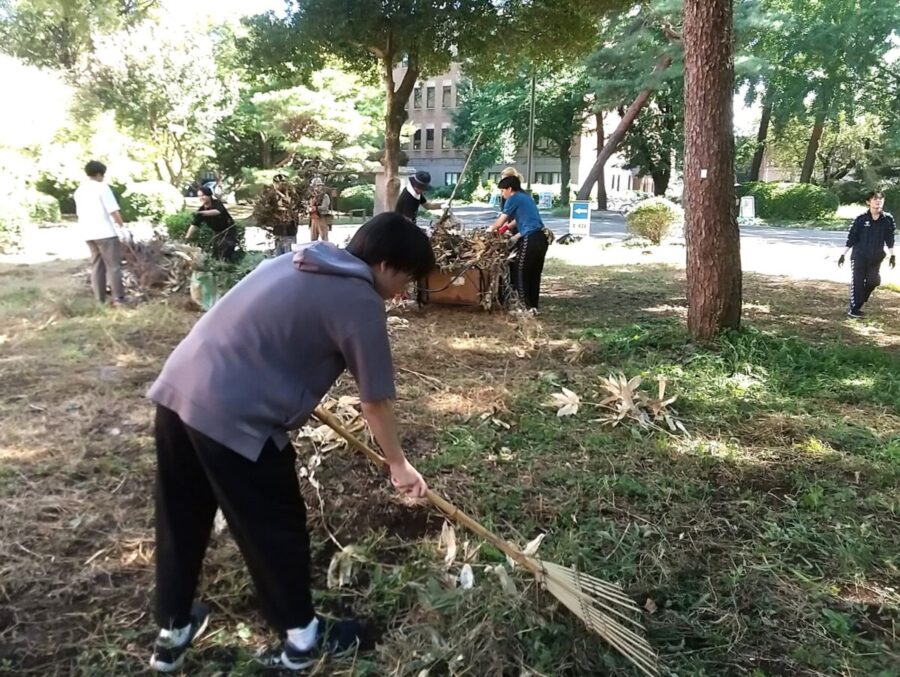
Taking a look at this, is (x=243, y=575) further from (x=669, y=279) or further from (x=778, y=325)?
(x=669, y=279)

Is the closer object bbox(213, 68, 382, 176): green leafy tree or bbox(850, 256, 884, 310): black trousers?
bbox(850, 256, 884, 310): black trousers

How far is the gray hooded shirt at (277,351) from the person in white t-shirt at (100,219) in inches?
246

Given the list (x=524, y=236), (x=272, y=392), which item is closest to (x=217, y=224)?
(x=524, y=236)

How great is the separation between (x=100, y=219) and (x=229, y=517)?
6.41 m

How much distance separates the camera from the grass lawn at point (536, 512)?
2.33 meters

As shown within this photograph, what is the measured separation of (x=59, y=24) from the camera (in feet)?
40.8

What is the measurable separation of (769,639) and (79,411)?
165 inches

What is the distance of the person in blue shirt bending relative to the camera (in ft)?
24.4

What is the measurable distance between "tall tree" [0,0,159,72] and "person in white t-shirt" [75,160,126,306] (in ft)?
6.66

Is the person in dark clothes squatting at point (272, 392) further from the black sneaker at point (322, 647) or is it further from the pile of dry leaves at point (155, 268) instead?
the pile of dry leaves at point (155, 268)

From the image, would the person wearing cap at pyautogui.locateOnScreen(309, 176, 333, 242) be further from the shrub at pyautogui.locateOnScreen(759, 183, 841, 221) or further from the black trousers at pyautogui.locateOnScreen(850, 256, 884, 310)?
the shrub at pyautogui.locateOnScreen(759, 183, 841, 221)

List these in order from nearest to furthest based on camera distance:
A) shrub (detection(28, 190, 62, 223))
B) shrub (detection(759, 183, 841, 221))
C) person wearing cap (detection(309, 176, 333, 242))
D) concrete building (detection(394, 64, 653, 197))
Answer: person wearing cap (detection(309, 176, 333, 242)), shrub (detection(28, 190, 62, 223)), shrub (detection(759, 183, 841, 221)), concrete building (detection(394, 64, 653, 197))

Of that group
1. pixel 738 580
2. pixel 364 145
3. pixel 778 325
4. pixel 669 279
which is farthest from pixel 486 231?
pixel 364 145

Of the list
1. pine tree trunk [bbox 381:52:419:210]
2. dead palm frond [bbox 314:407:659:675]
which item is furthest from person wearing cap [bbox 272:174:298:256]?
dead palm frond [bbox 314:407:659:675]
